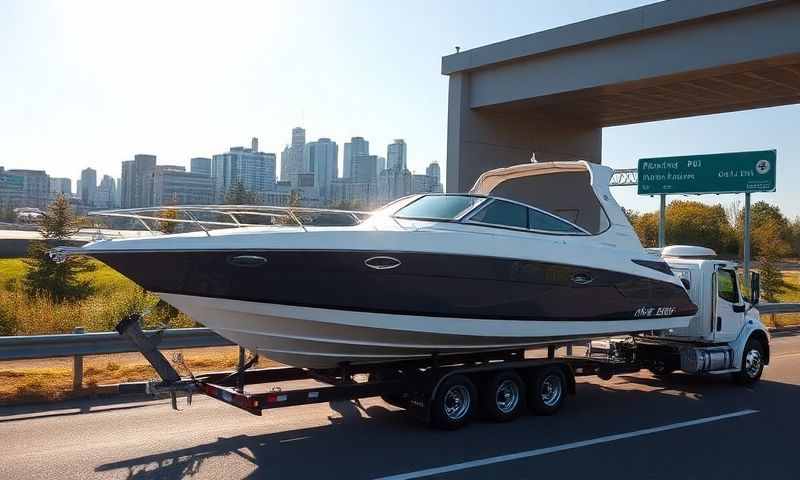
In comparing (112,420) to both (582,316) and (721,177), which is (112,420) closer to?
(582,316)

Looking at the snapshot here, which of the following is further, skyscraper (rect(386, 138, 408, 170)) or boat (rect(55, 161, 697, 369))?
skyscraper (rect(386, 138, 408, 170))

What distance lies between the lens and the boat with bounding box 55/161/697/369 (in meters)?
6.85

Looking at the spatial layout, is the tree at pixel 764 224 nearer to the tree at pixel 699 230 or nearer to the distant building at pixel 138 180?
the tree at pixel 699 230

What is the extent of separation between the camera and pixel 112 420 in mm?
7891

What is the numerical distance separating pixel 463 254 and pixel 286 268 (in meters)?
1.91

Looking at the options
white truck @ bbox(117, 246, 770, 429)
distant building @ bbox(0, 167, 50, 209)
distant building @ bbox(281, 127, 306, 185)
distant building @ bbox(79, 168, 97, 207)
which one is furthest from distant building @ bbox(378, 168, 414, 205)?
distant building @ bbox(79, 168, 97, 207)

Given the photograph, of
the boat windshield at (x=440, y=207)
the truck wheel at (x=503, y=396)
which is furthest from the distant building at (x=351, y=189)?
the truck wheel at (x=503, y=396)

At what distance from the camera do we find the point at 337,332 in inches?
288

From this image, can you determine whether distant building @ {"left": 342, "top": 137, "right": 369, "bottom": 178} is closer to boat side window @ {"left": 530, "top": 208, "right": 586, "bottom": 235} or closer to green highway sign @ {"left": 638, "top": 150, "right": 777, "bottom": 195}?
green highway sign @ {"left": 638, "top": 150, "right": 777, "bottom": 195}

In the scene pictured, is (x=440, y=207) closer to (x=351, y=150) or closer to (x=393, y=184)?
(x=393, y=184)

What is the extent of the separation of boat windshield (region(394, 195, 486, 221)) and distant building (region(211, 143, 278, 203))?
243ft

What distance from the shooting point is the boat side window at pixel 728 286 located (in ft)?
36.8

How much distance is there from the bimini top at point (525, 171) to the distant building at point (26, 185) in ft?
372

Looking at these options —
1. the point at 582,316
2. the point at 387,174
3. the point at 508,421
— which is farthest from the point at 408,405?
the point at 387,174
